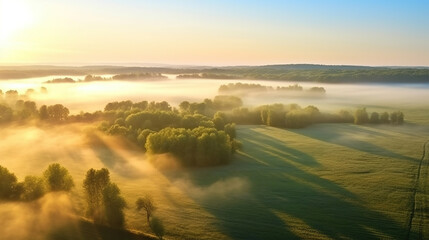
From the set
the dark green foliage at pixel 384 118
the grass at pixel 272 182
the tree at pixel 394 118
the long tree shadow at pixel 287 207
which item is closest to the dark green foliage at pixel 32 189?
the grass at pixel 272 182

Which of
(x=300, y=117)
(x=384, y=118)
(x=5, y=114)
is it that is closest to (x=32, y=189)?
(x=300, y=117)

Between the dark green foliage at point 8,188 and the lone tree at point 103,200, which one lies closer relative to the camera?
the lone tree at point 103,200

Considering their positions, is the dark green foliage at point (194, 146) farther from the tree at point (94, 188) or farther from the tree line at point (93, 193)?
the tree at point (94, 188)

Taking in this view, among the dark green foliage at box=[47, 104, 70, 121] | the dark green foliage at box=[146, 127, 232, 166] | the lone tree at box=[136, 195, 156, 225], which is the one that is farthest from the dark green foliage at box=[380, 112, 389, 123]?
the dark green foliage at box=[47, 104, 70, 121]

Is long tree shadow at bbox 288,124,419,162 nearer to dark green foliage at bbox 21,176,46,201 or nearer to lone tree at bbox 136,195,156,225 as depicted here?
lone tree at bbox 136,195,156,225

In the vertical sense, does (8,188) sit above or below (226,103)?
below

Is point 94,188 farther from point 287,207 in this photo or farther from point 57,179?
point 287,207
